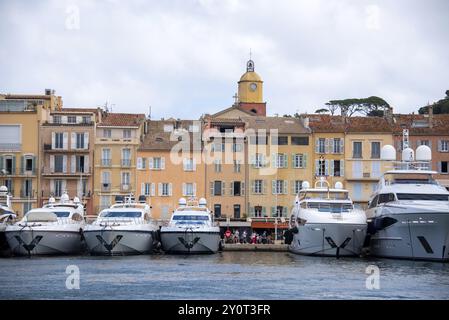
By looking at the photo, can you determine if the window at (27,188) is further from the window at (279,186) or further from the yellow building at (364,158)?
the yellow building at (364,158)

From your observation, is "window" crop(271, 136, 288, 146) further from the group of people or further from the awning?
the group of people

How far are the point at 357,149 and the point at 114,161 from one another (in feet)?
67.2

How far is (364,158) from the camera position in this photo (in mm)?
98250

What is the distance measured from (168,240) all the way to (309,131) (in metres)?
28.1

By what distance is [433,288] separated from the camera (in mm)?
51406

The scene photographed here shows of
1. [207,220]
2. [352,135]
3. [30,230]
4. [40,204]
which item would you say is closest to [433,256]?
[207,220]

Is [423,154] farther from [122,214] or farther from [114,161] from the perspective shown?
[114,161]

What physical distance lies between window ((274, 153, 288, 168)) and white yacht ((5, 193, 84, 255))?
81.0ft

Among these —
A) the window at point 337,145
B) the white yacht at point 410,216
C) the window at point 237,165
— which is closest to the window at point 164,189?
the window at point 237,165

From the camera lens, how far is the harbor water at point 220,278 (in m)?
48.6

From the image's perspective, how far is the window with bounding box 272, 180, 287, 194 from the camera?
97562 mm

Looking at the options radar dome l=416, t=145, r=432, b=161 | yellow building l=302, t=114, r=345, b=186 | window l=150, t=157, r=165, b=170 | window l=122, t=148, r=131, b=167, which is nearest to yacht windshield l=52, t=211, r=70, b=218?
window l=122, t=148, r=131, b=167

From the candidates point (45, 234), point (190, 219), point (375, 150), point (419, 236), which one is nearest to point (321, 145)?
point (375, 150)

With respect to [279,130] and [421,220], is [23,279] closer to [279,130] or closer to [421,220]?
[421,220]
